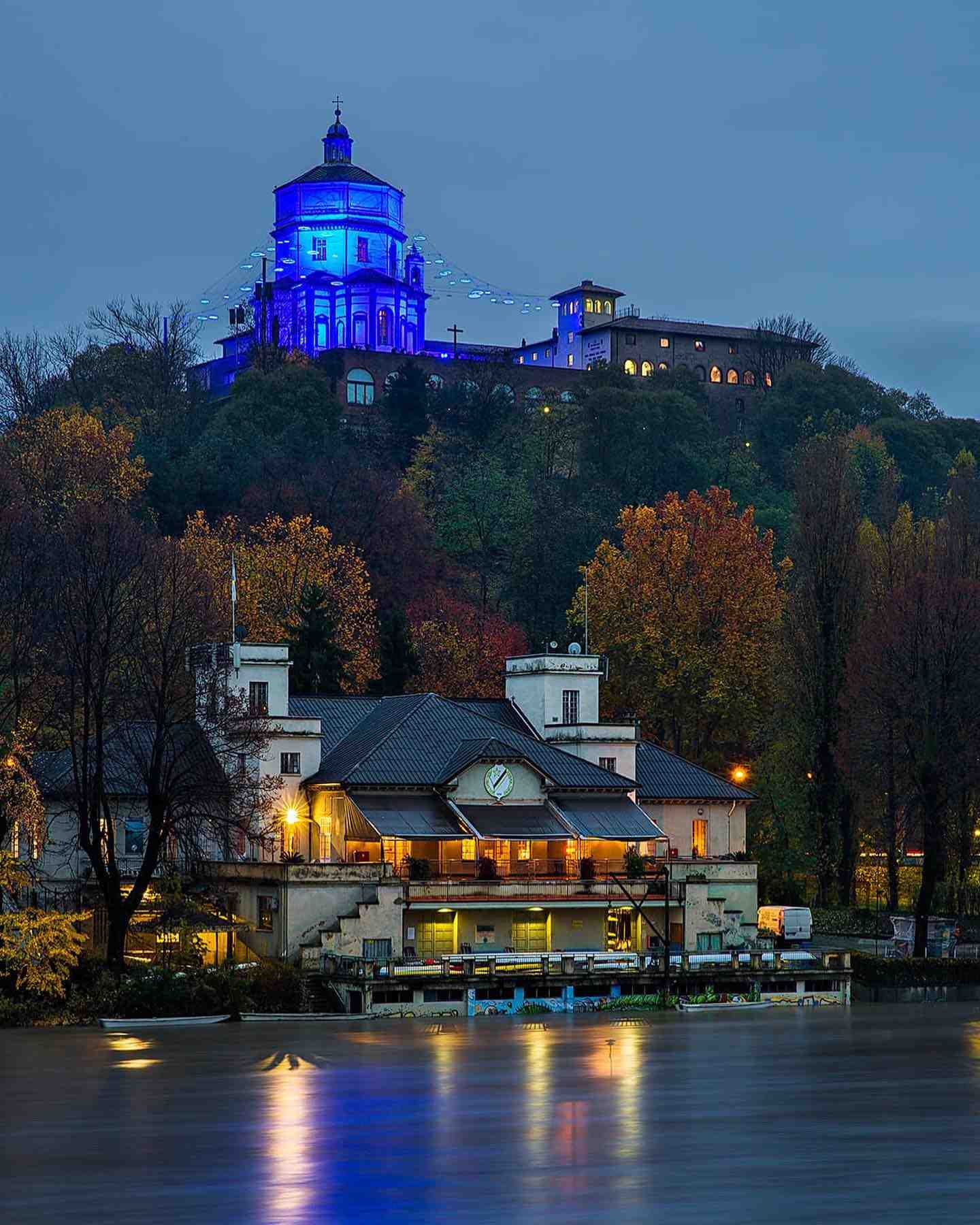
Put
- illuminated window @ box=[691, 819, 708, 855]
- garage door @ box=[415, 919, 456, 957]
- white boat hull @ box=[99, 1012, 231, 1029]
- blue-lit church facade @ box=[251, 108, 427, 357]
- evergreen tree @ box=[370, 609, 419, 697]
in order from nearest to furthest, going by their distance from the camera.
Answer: white boat hull @ box=[99, 1012, 231, 1029] → garage door @ box=[415, 919, 456, 957] → illuminated window @ box=[691, 819, 708, 855] → evergreen tree @ box=[370, 609, 419, 697] → blue-lit church facade @ box=[251, 108, 427, 357]

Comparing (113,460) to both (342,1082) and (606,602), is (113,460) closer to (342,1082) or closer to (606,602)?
(606,602)

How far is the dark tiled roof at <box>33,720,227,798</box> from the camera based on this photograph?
228 ft

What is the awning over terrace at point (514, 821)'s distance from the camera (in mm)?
74062

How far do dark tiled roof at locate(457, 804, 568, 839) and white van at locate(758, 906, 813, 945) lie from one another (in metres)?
9.00

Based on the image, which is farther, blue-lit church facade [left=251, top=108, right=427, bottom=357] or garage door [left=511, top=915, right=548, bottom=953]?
blue-lit church facade [left=251, top=108, right=427, bottom=357]

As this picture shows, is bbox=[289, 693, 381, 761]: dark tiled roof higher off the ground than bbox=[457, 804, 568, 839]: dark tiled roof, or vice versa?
bbox=[289, 693, 381, 761]: dark tiled roof

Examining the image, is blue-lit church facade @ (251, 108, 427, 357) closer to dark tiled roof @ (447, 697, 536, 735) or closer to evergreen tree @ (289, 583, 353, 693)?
evergreen tree @ (289, 583, 353, 693)

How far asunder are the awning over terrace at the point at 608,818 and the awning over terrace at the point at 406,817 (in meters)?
4.51

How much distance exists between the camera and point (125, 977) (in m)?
65.6

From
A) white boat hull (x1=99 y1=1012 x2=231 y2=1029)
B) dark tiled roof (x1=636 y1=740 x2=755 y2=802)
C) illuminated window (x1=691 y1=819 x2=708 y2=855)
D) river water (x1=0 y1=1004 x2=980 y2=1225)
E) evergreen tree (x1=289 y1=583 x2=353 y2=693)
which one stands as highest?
evergreen tree (x1=289 y1=583 x2=353 y2=693)

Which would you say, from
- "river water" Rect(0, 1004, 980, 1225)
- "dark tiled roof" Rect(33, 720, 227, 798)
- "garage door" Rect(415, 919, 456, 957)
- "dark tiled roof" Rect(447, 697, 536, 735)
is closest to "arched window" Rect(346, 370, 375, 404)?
"dark tiled roof" Rect(447, 697, 536, 735)

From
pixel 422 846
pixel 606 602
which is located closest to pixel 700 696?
pixel 606 602

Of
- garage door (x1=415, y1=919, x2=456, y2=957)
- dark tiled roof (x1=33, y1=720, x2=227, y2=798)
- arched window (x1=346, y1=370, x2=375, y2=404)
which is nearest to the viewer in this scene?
dark tiled roof (x1=33, y1=720, x2=227, y2=798)

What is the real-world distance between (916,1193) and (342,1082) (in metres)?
17.5
